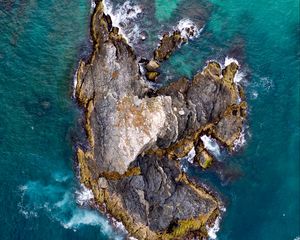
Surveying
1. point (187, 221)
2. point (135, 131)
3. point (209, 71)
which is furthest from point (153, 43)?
point (187, 221)

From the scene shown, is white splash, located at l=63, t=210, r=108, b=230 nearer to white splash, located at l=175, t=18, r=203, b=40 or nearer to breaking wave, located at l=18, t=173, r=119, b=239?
breaking wave, located at l=18, t=173, r=119, b=239

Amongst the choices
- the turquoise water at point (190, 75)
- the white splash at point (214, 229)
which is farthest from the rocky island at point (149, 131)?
the turquoise water at point (190, 75)

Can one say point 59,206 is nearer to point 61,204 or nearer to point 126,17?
point 61,204

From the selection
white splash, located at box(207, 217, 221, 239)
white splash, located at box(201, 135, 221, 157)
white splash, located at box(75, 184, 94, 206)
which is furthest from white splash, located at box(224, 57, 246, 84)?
white splash, located at box(75, 184, 94, 206)

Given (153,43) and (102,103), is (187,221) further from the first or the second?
(153,43)

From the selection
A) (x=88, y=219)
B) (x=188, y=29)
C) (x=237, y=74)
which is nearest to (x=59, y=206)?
(x=88, y=219)

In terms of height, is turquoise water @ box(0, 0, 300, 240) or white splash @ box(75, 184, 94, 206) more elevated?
turquoise water @ box(0, 0, 300, 240)
